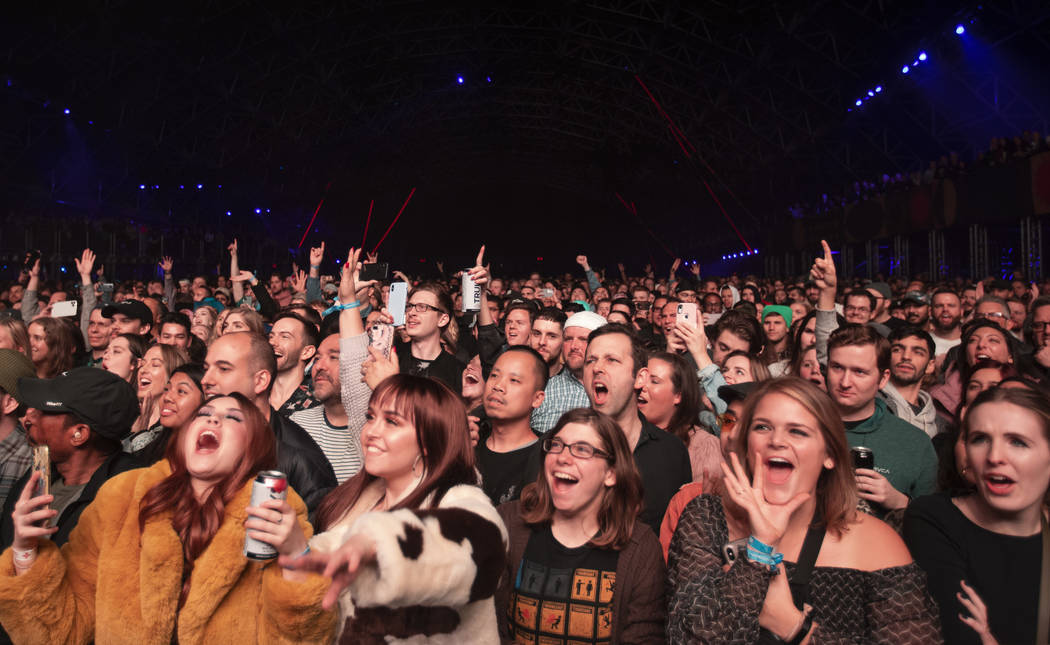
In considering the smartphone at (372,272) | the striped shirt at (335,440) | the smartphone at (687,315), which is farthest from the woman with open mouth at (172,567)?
the smartphone at (687,315)

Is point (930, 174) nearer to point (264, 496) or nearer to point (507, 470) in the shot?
point (507, 470)

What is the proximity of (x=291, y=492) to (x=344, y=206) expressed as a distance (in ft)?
130

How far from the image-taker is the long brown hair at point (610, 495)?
285 cm

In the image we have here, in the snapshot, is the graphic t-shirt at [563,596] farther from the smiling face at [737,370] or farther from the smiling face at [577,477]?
the smiling face at [737,370]

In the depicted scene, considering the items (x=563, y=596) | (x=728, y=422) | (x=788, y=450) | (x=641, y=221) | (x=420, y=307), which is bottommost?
(x=563, y=596)

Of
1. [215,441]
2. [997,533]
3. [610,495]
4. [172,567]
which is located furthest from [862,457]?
[172,567]

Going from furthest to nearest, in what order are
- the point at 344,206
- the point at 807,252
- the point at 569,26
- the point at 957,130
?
the point at 344,206 → the point at 807,252 → the point at 569,26 → the point at 957,130

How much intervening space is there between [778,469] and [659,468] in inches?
44.0

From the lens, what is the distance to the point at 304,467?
3.43 metres

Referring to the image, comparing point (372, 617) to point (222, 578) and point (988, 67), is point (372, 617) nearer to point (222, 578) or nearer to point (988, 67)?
point (222, 578)

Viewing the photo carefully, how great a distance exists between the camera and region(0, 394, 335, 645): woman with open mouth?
8.11ft

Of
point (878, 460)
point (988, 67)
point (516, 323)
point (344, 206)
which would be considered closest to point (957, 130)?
point (988, 67)

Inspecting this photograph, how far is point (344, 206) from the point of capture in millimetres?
40969

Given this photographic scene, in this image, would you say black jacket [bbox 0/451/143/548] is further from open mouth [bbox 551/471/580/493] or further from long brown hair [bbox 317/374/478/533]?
open mouth [bbox 551/471/580/493]
